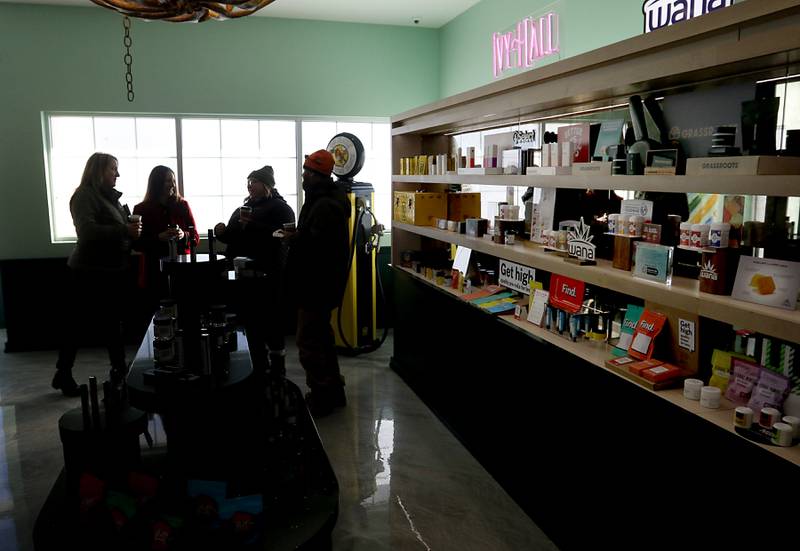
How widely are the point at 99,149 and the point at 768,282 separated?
5927mm

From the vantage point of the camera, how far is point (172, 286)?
2.45 meters

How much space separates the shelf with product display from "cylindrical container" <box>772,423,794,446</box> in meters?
0.01

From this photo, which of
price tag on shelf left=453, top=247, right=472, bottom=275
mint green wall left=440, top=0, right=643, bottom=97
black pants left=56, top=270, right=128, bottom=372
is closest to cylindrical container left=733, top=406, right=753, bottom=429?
price tag on shelf left=453, top=247, right=472, bottom=275

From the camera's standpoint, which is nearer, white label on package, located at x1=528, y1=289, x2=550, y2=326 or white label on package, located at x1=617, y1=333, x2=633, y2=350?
white label on package, located at x1=617, y1=333, x2=633, y2=350

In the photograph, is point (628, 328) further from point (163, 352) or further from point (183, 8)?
point (183, 8)

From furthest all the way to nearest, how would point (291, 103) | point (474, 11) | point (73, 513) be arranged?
1. point (291, 103)
2. point (474, 11)
3. point (73, 513)

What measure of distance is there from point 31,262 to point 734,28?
5900 millimetres

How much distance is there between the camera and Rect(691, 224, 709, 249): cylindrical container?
6.60ft

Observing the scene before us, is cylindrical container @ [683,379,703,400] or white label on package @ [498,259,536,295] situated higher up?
white label on package @ [498,259,536,295]

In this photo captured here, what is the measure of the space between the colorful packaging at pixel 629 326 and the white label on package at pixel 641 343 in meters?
0.06

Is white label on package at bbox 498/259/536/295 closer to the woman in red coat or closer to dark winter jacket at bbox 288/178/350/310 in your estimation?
dark winter jacket at bbox 288/178/350/310

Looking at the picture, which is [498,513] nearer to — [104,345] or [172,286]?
[172,286]

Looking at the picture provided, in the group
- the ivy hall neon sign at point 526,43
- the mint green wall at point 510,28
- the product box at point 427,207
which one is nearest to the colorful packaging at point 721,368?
the mint green wall at point 510,28

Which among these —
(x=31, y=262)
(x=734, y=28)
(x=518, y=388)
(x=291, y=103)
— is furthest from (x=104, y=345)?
(x=734, y=28)
